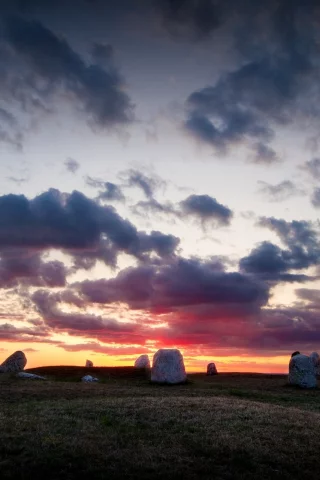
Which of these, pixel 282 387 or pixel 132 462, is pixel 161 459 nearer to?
pixel 132 462

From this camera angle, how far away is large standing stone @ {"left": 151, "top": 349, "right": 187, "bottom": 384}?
1752 inches

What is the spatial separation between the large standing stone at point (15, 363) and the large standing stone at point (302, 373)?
32406 mm

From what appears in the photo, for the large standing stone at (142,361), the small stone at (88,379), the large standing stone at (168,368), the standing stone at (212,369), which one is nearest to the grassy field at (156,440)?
the large standing stone at (168,368)

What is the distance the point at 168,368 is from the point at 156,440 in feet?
93.7

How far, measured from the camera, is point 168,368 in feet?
147

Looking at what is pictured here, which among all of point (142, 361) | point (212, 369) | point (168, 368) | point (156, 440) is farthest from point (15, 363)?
point (156, 440)

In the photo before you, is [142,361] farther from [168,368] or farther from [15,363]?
[168,368]

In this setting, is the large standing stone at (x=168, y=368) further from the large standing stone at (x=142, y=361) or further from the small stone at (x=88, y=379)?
the large standing stone at (x=142, y=361)

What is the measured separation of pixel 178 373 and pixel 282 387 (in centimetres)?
1037

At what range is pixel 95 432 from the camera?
17812mm

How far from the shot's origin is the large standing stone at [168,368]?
44500 mm

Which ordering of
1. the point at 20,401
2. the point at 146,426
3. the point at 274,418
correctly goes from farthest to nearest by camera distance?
1. the point at 20,401
2. the point at 274,418
3. the point at 146,426

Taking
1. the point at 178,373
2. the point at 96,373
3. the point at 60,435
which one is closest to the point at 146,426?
the point at 60,435

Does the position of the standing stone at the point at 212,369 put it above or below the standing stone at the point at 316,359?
below
